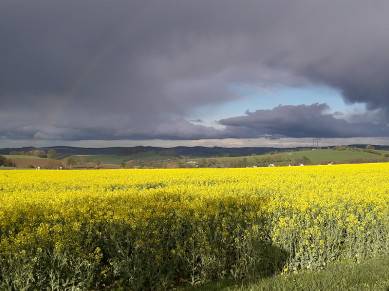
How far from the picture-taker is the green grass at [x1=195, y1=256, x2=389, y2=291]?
6938mm

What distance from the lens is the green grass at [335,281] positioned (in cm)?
694

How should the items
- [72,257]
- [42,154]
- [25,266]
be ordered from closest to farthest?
[25,266], [72,257], [42,154]

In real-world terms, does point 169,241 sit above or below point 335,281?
above

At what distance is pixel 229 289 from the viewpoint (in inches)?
294

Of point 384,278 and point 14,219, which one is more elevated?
point 14,219

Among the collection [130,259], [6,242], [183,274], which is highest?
[6,242]

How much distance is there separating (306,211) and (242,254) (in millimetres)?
3866

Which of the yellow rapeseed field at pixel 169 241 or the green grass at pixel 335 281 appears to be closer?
the green grass at pixel 335 281

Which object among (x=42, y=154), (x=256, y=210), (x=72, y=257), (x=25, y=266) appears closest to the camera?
(x=25, y=266)

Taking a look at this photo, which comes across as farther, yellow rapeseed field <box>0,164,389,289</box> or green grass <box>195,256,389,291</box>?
yellow rapeseed field <box>0,164,389,289</box>

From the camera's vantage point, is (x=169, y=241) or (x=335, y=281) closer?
(x=335, y=281)

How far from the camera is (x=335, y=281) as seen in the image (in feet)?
24.0

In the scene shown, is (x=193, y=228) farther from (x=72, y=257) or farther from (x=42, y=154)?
(x=42, y=154)

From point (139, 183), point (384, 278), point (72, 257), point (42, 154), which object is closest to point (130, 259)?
point (72, 257)
